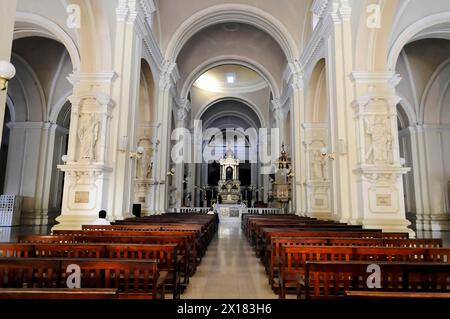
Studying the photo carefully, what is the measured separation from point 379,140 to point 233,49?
11.8 metres

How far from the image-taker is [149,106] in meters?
11.8

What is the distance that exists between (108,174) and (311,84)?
7411 millimetres

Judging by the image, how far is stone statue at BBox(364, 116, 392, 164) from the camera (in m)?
6.82

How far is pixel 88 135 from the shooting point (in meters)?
7.13

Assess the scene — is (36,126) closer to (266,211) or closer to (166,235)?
(166,235)

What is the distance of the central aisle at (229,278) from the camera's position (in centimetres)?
362

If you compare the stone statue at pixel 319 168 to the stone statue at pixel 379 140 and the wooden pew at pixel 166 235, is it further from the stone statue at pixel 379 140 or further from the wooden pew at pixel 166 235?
the wooden pew at pixel 166 235

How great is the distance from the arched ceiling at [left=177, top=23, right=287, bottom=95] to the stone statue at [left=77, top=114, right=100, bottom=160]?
9.58 metres

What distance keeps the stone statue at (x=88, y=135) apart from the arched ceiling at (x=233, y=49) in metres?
9.58

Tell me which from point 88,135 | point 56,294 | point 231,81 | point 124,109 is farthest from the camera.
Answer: point 231,81

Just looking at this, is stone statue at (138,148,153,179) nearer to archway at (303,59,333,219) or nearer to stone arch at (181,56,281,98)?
archway at (303,59,333,219)

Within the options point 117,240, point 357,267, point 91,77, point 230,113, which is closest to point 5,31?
point 117,240

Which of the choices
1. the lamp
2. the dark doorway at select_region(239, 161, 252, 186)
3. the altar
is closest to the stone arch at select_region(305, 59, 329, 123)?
the altar

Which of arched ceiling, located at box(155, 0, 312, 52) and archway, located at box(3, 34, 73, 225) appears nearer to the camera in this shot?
archway, located at box(3, 34, 73, 225)
